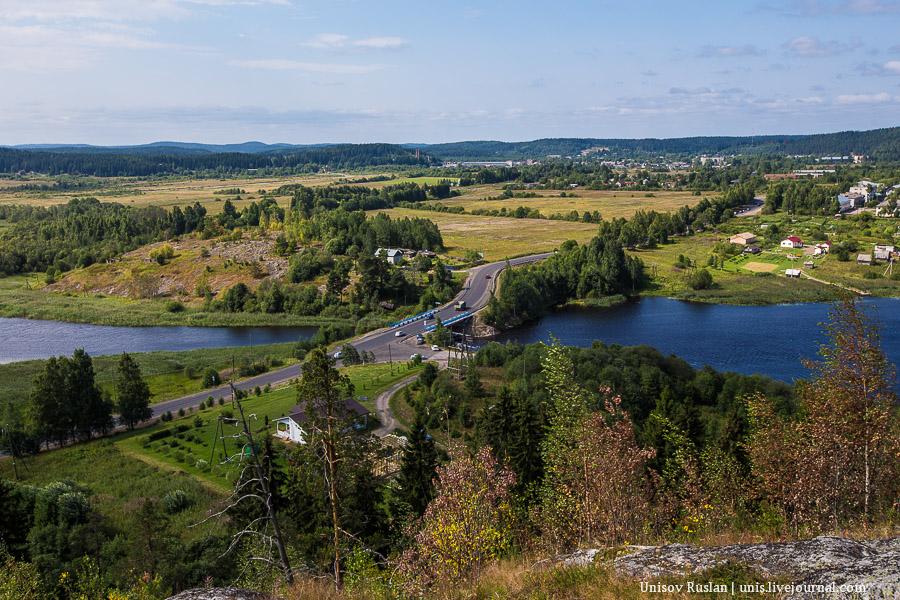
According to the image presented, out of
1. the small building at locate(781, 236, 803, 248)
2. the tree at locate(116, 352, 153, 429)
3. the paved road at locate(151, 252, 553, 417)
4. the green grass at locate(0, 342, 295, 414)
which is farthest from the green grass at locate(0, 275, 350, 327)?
the small building at locate(781, 236, 803, 248)

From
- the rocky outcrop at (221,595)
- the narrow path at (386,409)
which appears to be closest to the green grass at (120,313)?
the narrow path at (386,409)

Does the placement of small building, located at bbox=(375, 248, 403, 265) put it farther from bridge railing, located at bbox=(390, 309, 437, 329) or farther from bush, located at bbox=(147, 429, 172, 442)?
bush, located at bbox=(147, 429, 172, 442)

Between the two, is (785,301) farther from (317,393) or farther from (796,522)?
(317,393)

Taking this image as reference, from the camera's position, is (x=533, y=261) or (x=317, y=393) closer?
(x=317, y=393)

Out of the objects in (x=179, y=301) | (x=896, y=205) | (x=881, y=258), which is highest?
(x=896, y=205)

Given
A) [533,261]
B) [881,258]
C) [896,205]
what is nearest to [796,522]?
[533,261]

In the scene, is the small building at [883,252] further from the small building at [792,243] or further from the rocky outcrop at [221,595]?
the rocky outcrop at [221,595]

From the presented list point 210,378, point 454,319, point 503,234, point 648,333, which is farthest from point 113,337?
point 503,234
